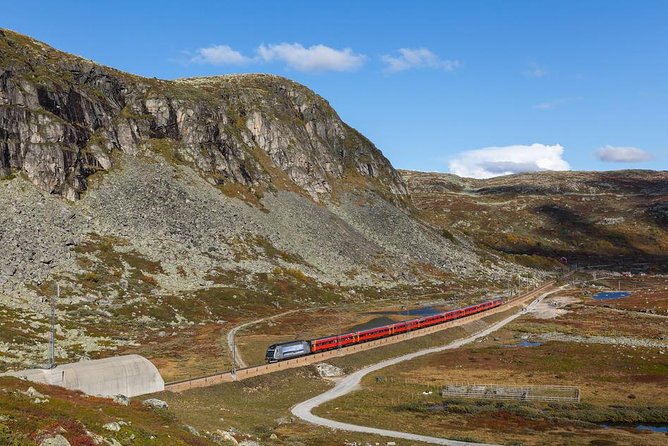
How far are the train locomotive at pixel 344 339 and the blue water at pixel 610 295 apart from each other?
226 ft

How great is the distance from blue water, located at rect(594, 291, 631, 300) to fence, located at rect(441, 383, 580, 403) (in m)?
A: 114

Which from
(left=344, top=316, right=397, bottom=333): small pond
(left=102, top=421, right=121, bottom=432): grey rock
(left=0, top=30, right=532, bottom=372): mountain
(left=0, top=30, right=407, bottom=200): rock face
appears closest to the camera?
(left=102, top=421, right=121, bottom=432): grey rock

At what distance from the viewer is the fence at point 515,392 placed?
6419 cm

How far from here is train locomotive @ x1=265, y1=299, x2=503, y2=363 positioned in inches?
3012

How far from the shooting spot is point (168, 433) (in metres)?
33.0

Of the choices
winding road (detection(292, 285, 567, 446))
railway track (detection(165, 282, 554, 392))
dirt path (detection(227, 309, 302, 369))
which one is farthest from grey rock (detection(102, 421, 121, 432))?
dirt path (detection(227, 309, 302, 369))

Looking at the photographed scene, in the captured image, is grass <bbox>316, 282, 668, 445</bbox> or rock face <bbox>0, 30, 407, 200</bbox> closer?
grass <bbox>316, 282, 668, 445</bbox>

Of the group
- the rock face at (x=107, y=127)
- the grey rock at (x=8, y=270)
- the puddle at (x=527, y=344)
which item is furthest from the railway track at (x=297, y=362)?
the rock face at (x=107, y=127)

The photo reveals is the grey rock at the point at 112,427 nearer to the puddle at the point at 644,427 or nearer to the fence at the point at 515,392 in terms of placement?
the fence at the point at 515,392

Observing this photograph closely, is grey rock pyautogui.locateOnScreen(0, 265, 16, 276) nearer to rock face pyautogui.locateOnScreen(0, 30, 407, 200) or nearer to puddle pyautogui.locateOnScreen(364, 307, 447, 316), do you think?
rock face pyautogui.locateOnScreen(0, 30, 407, 200)

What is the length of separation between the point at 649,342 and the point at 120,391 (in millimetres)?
85239

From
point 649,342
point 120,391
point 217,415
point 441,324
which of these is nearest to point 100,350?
point 120,391

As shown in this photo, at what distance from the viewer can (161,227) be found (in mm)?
131250

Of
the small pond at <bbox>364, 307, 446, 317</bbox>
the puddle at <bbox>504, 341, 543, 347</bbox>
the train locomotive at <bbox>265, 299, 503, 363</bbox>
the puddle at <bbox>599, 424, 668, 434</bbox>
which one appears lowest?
the puddle at <bbox>599, 424, 668, 434</bbox>
